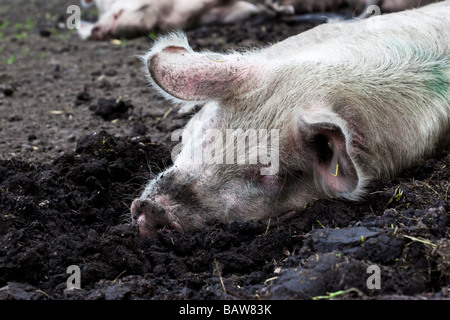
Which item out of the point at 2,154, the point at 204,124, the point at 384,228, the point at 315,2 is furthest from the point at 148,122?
the point at 315,2

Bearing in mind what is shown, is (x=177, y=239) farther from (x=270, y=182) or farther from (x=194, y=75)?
(x=194, y=75)

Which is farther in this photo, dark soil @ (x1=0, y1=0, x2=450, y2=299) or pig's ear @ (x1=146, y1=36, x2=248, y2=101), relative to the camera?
pig's ear @ (x1=146, y1=36, x2=248, y2=101)

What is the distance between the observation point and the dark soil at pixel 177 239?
280 centimetres

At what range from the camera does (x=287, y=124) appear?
3.61m

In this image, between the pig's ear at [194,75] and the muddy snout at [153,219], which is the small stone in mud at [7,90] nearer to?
the pig's ear at [194,75]

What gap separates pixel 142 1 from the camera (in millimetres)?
8383

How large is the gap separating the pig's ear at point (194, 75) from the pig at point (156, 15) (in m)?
4.43

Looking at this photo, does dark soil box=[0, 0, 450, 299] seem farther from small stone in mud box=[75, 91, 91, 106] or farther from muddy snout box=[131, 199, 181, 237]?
small stone in mud box=[75, 91, 91, 106]

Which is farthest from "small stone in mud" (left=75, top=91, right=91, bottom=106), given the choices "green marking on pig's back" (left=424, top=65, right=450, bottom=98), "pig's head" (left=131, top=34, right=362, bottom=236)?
"green marking on pig's back" (left=424, top=65, right=450, bottom=98)

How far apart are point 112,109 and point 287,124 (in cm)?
253

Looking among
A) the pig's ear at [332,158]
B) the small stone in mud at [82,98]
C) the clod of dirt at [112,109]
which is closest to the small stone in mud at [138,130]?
the clod of dirt at [112,109]

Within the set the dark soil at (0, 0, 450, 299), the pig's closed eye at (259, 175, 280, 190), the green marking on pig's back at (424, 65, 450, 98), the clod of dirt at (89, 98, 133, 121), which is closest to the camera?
the dark soil at (0, 0, 450, 299)

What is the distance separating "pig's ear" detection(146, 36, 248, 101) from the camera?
363 centimetres

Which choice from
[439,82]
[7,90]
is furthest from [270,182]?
[7,90]
